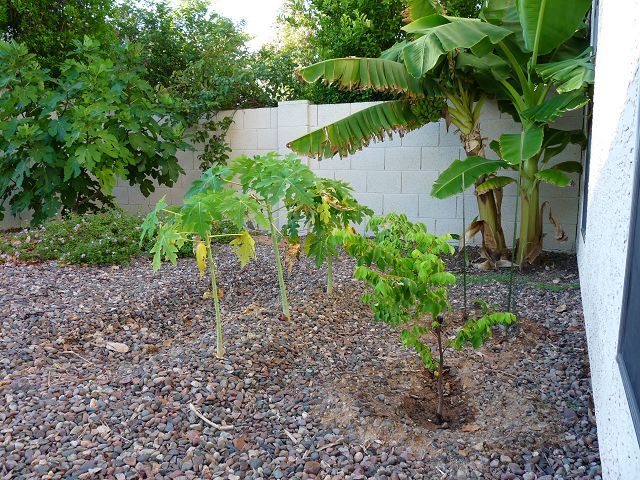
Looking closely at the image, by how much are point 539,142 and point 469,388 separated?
2.46m

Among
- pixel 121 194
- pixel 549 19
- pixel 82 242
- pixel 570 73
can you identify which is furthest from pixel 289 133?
pixel 570 73

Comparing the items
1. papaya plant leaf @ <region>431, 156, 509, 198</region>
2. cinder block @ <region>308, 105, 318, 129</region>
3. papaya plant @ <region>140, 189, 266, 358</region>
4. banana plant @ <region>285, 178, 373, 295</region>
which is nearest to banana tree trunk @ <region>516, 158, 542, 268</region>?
papaya plant leaf @ <region>431, 156, 509, 198</region>

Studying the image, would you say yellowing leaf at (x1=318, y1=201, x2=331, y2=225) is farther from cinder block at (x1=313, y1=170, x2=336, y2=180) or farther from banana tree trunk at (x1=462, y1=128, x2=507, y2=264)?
cinder block at (x1=313, y1=170, x2=336, y2=180)

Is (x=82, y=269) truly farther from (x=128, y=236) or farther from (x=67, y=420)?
(x=67, y=420)

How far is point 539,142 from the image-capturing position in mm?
4887

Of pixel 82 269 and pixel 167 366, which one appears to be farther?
pixel 82 269

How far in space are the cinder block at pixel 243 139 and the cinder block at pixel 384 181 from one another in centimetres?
192

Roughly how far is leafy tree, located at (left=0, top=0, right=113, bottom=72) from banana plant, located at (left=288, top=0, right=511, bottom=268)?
198 inches

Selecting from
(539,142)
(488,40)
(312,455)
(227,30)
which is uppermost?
(227,30)

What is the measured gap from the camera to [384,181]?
7684 mm

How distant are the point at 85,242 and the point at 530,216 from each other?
16.1ft

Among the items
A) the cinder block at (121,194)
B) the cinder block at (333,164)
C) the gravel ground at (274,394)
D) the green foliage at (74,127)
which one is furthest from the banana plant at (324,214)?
the cinder block at (121,194)

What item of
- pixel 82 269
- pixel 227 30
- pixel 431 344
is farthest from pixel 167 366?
pixel 227 30

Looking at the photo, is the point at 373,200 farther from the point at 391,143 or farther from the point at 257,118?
the point at 257,118
